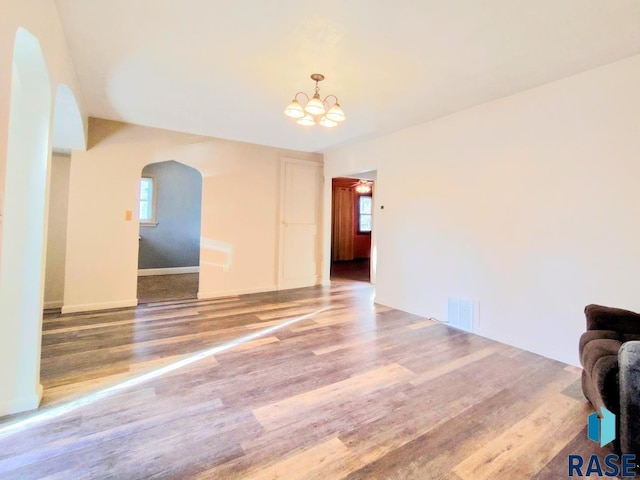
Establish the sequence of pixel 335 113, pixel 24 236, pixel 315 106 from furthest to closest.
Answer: pixel 335 113, pixel 315 106, pixel 24 236

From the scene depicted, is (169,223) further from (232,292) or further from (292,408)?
(292,408)

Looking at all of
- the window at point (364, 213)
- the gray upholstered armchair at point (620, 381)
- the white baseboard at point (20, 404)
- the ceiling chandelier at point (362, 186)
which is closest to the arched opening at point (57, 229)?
the white baseboard at point (20, 404)

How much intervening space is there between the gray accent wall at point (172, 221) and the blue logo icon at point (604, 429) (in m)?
7.02

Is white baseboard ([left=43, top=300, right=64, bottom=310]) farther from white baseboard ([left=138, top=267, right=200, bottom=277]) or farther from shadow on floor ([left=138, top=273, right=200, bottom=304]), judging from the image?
white baseboard ([left=138, top=267, right=200, bottom=277])

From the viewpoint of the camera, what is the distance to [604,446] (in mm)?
1545

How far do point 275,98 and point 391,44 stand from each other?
4.55 feet

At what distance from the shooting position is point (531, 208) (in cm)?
276

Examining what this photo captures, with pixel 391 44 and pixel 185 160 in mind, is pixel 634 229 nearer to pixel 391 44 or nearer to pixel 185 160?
pixel 391 44

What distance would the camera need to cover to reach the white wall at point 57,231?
3988mm

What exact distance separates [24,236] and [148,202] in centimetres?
521

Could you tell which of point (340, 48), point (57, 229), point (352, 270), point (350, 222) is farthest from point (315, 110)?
point (350, 222)

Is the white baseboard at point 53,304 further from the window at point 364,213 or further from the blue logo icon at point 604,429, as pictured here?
the window at point 364,213

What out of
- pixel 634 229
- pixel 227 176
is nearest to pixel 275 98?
pixel 227 176

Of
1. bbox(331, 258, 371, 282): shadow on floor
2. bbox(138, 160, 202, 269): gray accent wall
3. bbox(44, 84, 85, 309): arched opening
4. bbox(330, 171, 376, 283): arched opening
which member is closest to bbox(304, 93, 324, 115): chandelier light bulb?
bbox(44, 84, 85, 309): arched opening
